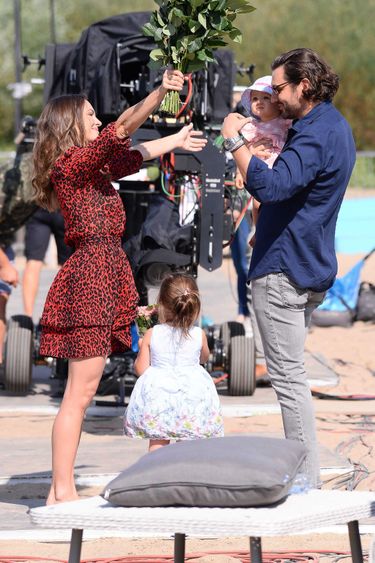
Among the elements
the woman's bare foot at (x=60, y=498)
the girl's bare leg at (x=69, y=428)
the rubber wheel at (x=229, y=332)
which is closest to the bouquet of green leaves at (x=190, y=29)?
the girl's bare leg at (x=69, y=428)

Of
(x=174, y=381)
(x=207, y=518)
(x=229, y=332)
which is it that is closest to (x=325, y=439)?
(x=229, y=332)

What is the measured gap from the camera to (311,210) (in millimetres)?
5121

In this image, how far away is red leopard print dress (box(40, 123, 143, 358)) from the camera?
213 inches

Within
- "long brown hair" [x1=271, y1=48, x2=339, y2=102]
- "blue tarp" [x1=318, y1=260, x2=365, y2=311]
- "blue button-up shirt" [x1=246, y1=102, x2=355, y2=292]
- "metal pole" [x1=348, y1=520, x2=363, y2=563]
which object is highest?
"long brown hair" [x1=271, y1=48, x2=339, y2=102]

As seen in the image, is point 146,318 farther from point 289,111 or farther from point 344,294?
point 344,294

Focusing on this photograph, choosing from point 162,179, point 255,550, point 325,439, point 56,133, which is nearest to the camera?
point 255,550

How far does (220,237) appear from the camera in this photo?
292 inches

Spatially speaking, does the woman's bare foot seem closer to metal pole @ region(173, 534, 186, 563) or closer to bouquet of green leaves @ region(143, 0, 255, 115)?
metal pole @ region(173, 534, 186, 563)

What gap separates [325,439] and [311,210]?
7.98 ft

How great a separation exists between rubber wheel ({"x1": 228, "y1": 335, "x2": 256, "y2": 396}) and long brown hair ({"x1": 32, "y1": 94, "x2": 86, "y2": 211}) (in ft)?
10.2

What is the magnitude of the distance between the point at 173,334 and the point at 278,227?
3.17ft

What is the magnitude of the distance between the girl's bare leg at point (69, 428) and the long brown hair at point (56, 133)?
32.4 inches

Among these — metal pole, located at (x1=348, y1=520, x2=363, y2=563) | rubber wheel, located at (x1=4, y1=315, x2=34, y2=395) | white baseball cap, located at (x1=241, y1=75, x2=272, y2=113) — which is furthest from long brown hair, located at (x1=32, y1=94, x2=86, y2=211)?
rubber wheel, located at (x1=4, y1=315, x2=34, y2=395)

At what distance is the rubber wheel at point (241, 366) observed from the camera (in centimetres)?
839
